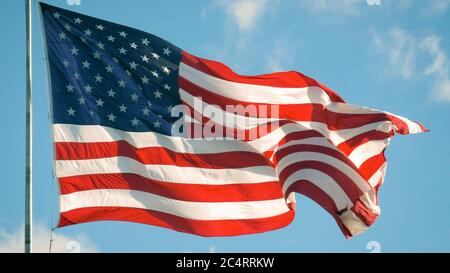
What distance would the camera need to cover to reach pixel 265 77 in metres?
21.9

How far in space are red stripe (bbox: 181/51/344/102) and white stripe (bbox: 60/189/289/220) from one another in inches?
116

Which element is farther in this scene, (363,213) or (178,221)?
(363,213)

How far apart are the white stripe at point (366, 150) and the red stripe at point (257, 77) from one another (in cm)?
123

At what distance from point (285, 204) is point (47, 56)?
6.07 m

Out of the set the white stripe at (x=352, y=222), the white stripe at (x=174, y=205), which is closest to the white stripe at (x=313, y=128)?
the white stripe at (x=174, y=205)

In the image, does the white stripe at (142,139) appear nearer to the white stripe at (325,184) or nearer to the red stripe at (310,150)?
the red stripe at (310,150)

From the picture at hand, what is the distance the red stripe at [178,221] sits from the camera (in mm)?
18328

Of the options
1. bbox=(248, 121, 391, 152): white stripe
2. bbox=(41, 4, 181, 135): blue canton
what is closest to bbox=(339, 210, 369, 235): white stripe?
bbox=(248, 121, 391, 152): white stripe

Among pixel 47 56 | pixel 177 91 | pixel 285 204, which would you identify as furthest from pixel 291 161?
pixel 47 56

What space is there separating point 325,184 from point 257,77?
299 centimetres

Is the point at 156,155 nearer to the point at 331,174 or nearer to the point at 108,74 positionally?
the point at 108,74

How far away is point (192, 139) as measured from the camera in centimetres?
2038

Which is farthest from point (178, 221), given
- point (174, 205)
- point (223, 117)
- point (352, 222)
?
point (352, 222)
